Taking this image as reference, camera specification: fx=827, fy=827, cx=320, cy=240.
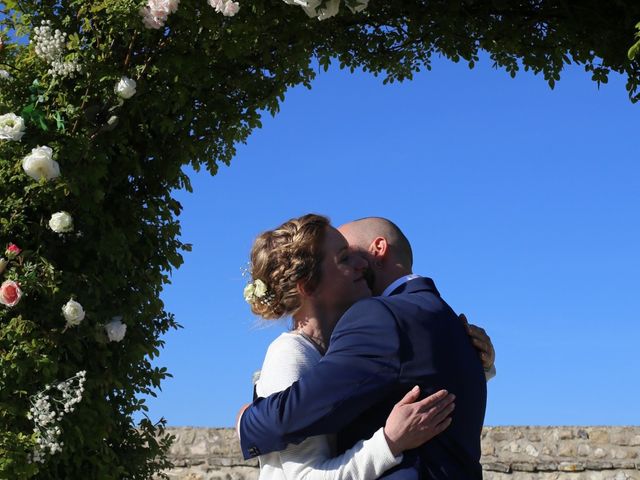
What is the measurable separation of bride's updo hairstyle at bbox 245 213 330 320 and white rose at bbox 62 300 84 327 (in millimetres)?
1680

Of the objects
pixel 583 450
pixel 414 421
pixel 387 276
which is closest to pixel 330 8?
pixel 387 276

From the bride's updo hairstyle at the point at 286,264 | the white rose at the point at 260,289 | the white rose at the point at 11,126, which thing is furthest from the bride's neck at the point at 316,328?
the white rose at the point at 11,126

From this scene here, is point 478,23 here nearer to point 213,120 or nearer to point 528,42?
point 528,42

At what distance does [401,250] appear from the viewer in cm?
331

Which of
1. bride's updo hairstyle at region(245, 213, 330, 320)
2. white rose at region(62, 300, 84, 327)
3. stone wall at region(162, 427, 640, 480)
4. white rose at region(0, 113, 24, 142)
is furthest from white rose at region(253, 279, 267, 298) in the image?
stone wall at region(162, 427, 640, 480)

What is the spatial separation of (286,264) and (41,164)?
7.11ft

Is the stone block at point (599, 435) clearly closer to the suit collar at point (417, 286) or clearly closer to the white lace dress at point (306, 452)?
the suit collar at point (417, 286)

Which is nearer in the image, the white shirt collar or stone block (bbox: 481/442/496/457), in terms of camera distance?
the white shirt collar

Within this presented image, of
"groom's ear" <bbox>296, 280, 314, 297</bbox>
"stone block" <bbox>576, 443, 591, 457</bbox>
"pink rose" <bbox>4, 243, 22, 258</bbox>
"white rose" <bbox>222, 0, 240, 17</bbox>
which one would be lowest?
"groom's ear" <bbox>296, 280, 314, 297</bbox>

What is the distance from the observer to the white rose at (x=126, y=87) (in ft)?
15.8

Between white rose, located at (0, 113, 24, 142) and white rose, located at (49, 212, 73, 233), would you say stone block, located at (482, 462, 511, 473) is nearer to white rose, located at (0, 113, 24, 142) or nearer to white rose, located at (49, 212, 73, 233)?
white rose, located at (49, 212, 73, 233)

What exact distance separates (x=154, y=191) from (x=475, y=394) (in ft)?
9.18

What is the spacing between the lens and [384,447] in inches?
107

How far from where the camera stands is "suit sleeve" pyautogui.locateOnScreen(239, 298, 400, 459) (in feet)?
8.86
